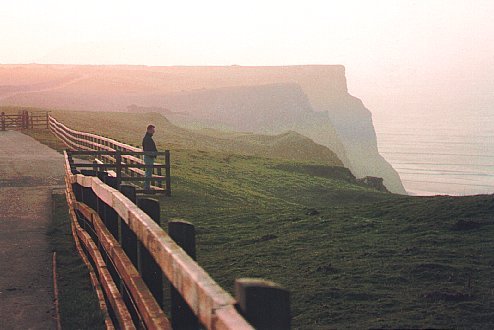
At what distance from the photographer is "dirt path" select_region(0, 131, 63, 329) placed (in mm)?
8109

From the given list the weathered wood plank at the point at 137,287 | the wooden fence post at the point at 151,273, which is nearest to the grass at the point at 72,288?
the weathered wood plank at the point at 137,287

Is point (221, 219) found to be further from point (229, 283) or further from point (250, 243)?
point (229, 283)

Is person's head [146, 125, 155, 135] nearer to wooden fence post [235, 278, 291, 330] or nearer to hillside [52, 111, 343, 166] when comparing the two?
wooden fence post [235, 278, 291, 330]

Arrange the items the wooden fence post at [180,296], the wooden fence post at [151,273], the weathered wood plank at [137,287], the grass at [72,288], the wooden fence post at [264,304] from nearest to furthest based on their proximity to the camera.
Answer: the wooden fence post at [264,304] < the wooden fence post at [180,296] < the weathered wood plank at [137,287] < the wooden fence post at [151,273] < the grass at [72,288]

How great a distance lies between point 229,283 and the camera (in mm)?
10414

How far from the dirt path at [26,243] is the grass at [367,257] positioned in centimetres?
245

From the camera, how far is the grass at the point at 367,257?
27.4 ft

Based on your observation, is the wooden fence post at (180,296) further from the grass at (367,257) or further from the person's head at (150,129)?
the person's head at (150,129)

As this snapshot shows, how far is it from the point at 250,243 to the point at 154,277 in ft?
29.3

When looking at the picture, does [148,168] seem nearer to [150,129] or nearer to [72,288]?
[150,129]

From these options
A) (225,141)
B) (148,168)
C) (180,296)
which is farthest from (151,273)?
(225,141)

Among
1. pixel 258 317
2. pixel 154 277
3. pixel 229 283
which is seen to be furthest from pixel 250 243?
pixel 258 317

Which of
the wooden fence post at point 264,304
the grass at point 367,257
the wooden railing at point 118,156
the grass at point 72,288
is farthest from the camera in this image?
the wooden railing at point 118,156

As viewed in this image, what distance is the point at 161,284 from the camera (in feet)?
16.6
